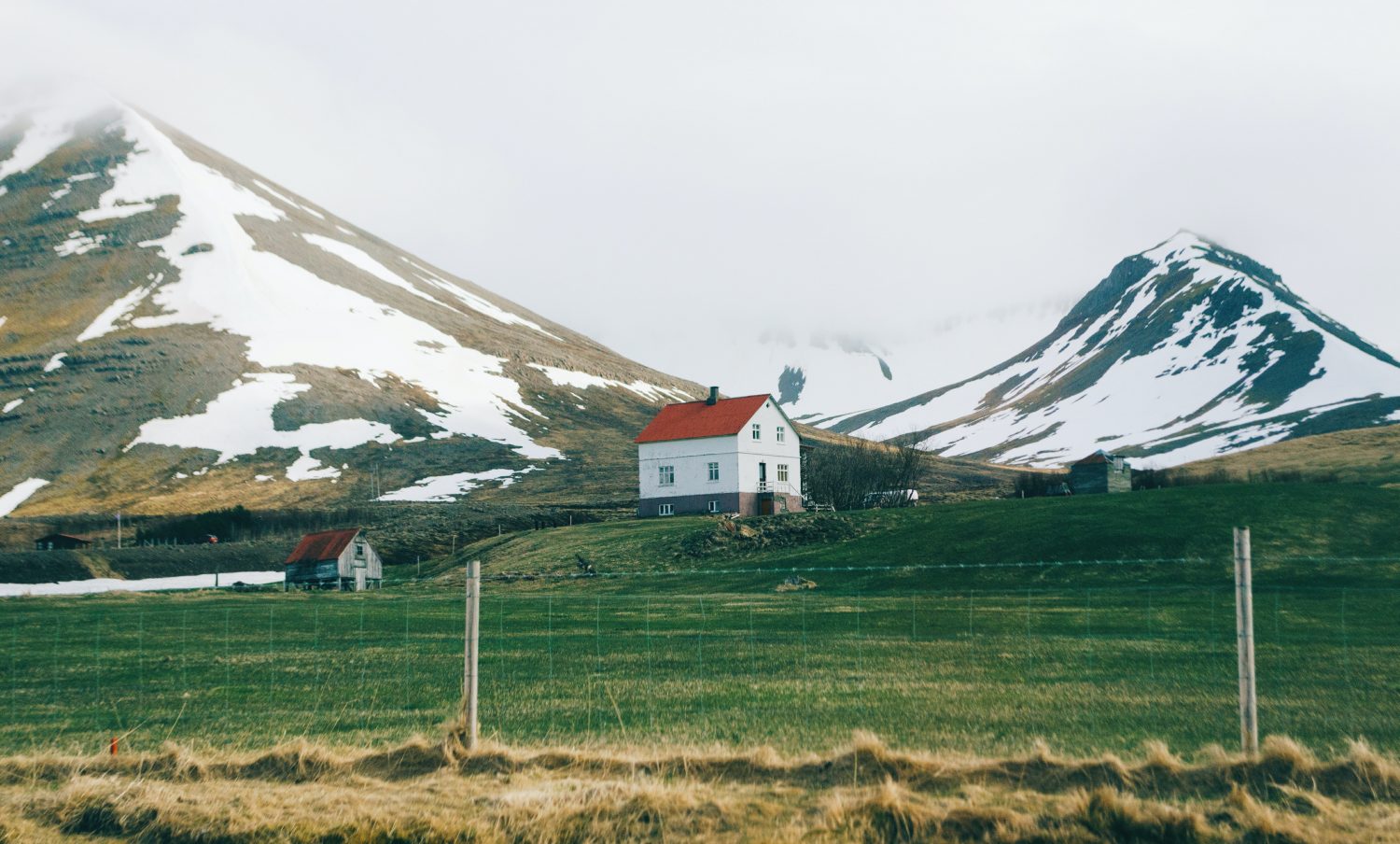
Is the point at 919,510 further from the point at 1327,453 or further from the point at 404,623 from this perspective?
the point at 1327,453

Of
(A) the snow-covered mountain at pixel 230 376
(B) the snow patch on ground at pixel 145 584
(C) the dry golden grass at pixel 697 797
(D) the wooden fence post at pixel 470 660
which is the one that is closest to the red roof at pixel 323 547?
(B) the snow patch on ground at pixel 145 584

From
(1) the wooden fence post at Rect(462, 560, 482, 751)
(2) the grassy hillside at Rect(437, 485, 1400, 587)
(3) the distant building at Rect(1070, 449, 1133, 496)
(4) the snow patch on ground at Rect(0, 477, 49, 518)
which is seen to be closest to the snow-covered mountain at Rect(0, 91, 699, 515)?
(4) the snow patch on ground at Rect(0, 477, 49, 518)

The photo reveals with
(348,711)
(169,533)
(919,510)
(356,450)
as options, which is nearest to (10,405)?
(356,450)

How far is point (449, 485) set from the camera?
4852 inches

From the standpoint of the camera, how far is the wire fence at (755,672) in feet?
52.3

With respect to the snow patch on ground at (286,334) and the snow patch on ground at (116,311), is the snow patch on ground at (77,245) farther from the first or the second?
the snow patch on ground at (116,311)

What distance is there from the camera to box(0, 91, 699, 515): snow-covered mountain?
12481 centimetres

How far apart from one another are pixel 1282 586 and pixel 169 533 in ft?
276

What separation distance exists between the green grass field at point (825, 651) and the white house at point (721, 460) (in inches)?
1058

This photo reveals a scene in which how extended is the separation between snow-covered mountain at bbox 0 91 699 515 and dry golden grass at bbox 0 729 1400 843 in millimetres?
108043

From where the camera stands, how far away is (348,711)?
730 inches

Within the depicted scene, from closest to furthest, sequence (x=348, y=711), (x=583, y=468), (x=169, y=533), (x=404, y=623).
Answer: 1. (x=348, y=711)
2. (x=404, y=623)
3. (x=169, y=533)
4. (x=583, y=468)

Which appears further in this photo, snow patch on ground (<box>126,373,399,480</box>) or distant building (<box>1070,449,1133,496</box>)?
snow patch on ground (<box>126,373,399,480</box>)

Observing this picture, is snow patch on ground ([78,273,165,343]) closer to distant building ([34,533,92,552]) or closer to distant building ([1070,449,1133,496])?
distant building ([34,533,92,552])
